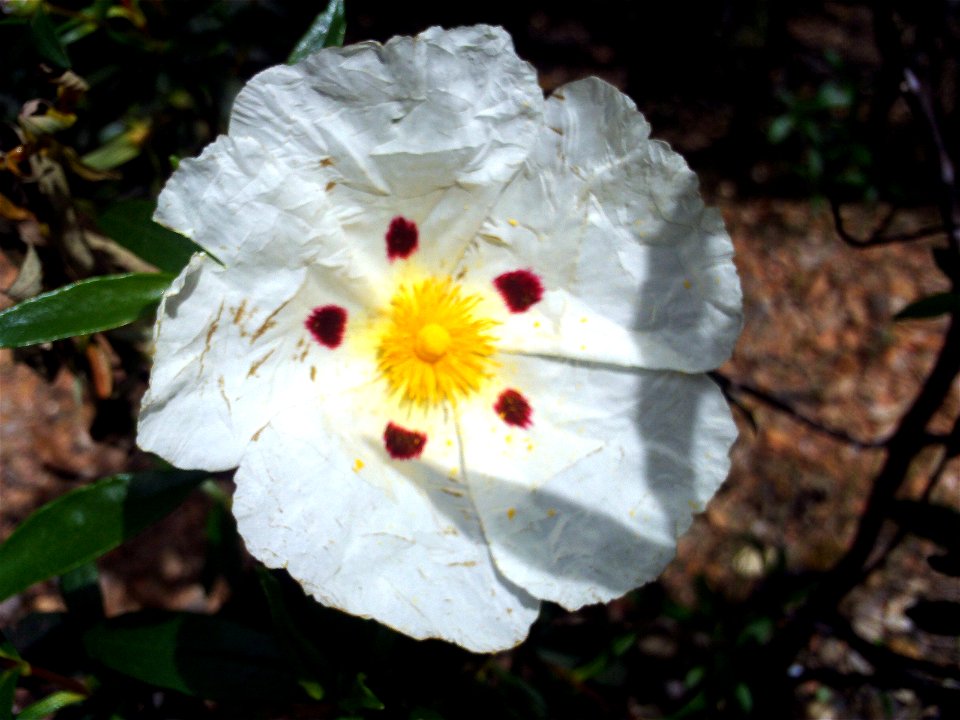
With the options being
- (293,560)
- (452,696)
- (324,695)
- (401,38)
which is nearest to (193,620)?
(324,695)

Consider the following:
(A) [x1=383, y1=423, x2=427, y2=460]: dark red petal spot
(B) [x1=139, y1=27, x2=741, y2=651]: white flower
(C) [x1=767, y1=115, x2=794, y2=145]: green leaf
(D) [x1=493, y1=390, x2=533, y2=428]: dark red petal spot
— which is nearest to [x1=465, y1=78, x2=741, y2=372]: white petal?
(B) [x1=139, y1=27, x2=741, y2=651]: white flower

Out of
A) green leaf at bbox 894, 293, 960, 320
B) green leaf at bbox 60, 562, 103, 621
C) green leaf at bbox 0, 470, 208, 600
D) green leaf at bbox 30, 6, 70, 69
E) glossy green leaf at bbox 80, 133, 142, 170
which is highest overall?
green leaf at bbox 30, 6, 70, 69

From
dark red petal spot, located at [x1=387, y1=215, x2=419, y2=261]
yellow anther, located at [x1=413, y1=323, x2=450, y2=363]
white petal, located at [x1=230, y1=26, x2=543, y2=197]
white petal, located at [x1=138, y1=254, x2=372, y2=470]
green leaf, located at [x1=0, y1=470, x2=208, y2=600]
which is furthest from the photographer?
yellow anther, located at [x1=413, y1=323, x2=450, y2=363]

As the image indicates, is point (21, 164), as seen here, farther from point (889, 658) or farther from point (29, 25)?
point (889, 658)

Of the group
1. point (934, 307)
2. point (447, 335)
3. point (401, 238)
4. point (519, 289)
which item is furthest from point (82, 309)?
point (934, 307)

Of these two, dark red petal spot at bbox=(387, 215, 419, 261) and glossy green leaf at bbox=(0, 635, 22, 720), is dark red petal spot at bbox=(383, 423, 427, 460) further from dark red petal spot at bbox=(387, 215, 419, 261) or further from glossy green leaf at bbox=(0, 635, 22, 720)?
glossy green leaf at bbox=(0, 635, 22, 720)

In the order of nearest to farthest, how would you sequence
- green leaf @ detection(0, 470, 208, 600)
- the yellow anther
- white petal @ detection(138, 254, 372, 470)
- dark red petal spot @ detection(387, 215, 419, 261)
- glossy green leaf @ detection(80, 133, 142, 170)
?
white petal @ detection(138, 254, 372, 470) → green leaf @ detection(0, 470, 208, 600) → dark red petal spot @ detection(387, 215, 419, 261) → the yellow anther → glossy green leaf @ detection(80, 133, 142, 170)
